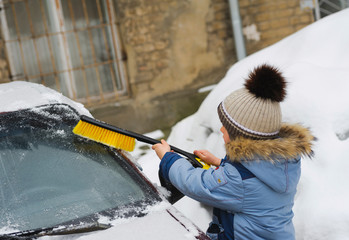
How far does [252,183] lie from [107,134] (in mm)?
732

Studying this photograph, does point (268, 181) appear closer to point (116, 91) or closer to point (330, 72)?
point (330, 72)

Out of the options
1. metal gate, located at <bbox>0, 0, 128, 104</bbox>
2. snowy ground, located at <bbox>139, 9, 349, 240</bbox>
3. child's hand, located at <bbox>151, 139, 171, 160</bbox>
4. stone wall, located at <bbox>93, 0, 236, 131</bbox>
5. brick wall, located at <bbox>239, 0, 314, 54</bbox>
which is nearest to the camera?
child's hand, located at <bbox>151, 139, 171, 160</bbox>

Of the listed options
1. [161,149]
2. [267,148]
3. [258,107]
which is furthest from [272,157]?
[161,149]

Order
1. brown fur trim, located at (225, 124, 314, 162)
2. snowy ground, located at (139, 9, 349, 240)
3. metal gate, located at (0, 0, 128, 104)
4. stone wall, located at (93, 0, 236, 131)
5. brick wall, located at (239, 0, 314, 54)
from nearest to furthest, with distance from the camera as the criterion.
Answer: brown fur trim, located at (225, 124, 314, 162) → snowy ground, located at (139, 9, 349, 240) → metal gate, located at (0, 0, 128, 104) → stone wall, located at (93, 0, 236, 131) → brick wall, located at (239, 0, 314, 54)

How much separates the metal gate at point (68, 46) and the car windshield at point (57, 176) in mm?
3553

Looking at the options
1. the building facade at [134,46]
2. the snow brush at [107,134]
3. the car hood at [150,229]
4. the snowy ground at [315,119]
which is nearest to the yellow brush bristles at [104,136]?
the snow brush at [107,134]

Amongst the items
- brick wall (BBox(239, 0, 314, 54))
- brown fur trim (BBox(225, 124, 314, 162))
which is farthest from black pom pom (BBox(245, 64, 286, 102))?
brick wall (BBox(239, 0, 314, 54))

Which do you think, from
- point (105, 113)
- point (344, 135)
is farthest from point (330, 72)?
point (105, 113)

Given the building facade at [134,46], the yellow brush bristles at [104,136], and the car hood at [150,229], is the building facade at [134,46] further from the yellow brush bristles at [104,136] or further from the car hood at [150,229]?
the car hood at [150,229]

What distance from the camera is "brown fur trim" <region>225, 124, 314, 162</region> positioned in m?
1.62

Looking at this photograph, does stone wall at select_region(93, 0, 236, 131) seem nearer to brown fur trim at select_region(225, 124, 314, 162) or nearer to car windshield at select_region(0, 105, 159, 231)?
car windshield at select_region(0, 105, 159, 231)

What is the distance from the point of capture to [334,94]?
2.90 meters

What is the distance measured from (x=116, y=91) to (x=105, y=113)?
0.39m

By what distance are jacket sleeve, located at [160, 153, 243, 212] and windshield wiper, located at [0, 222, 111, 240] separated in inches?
14.0
